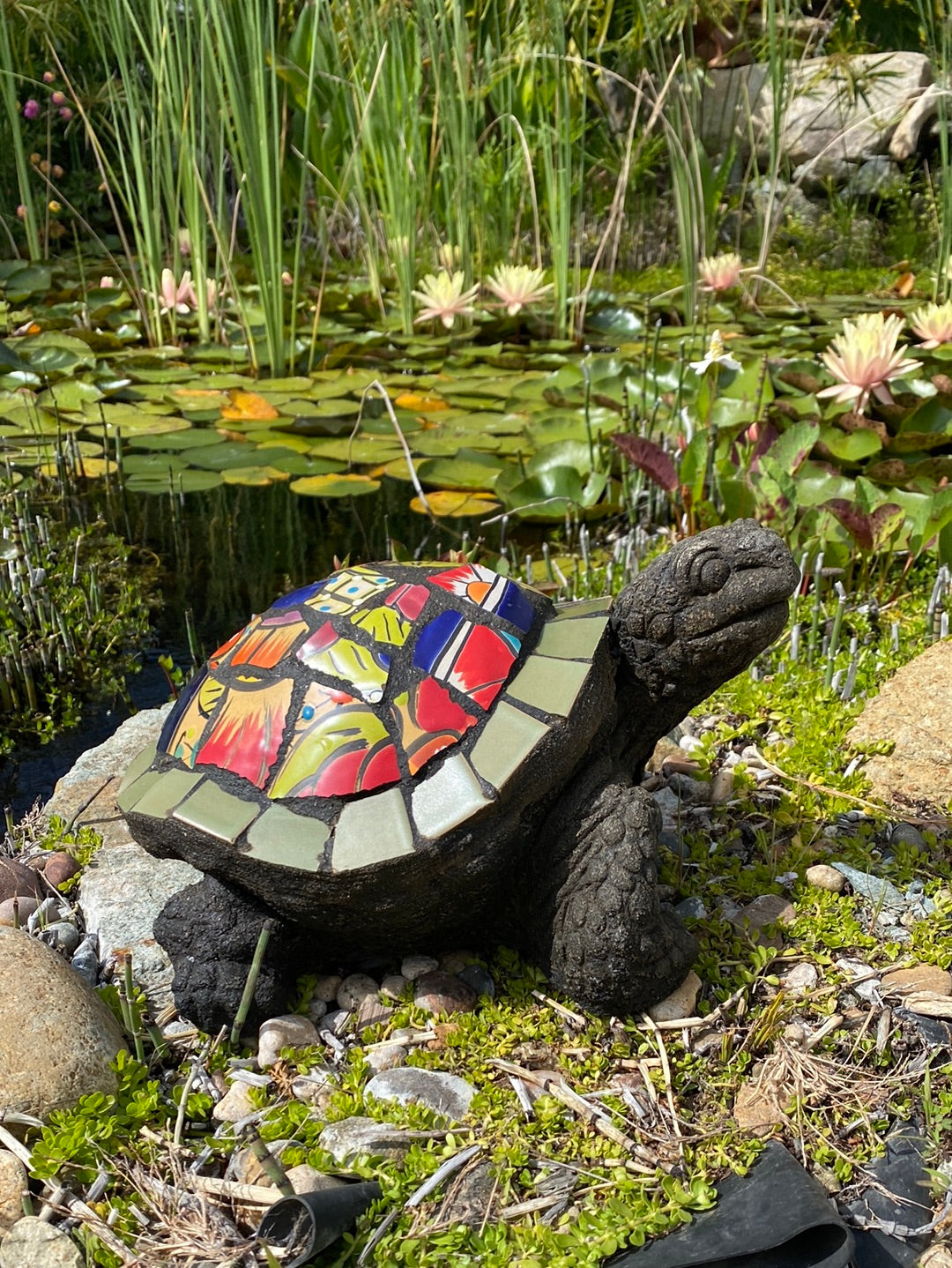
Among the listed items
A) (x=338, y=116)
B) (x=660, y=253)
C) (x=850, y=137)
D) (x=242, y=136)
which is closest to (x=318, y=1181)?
(x=242, y=136)

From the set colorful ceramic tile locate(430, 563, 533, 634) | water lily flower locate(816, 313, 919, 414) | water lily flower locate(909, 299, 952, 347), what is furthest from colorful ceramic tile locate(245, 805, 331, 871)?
water lily flower locate(909, 299, 952, 347)

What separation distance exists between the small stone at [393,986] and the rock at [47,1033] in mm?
417

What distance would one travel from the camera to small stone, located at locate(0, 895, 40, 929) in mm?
2014

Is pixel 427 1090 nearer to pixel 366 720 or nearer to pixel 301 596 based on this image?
pixel 366 720

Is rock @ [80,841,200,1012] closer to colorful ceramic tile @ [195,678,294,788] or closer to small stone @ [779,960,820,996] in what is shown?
colorful ceramic tile @ [195,678,294,788]

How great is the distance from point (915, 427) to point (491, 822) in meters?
2.50

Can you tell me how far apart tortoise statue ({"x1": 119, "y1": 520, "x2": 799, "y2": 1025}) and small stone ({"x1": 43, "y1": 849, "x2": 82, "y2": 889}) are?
435 millimetres

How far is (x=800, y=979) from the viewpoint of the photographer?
1830 mm

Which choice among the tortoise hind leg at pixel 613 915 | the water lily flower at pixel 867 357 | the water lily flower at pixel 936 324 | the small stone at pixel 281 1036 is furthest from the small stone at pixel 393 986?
the water lily flower at pixel 936 324

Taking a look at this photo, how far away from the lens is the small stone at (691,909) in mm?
1960

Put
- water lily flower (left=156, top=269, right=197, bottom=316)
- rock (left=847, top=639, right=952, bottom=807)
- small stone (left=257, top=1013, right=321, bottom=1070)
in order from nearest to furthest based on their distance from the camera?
small stone (left=257, top=1013, right=321, bottom=1070) < rock (left=847, top=639, right=952, bottom=807) < water lily flower (left=156, top=269, right=197, bottom=316)

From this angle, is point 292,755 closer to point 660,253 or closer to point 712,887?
point 712,887

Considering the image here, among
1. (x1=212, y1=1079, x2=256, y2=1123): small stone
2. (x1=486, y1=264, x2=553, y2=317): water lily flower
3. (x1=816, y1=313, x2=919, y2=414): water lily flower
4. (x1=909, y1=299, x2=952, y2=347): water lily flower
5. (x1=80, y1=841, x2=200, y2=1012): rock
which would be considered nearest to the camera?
(x1=212, y1=1079, x2=256, y2=1123): small stone

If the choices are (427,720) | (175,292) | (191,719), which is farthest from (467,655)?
(175,292)
